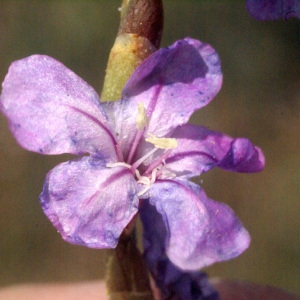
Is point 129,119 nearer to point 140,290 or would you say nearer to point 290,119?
point 140,290

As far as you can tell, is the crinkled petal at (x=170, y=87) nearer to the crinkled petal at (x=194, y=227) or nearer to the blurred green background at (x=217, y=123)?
the crinkled petal at (x=194, y=227)

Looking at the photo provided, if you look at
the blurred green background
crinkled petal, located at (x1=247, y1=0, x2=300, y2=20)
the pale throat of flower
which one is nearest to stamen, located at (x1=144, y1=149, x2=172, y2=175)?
the pale throat of flower

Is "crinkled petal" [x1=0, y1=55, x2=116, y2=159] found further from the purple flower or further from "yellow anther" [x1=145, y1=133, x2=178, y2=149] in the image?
"yellow anther" [x1=145, y1=133, x2=178, y2=149]

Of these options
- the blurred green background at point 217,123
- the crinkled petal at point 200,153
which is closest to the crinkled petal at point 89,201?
the crinkled petal at point 200,153

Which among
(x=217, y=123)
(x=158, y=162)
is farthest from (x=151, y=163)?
(x=217, y=123)

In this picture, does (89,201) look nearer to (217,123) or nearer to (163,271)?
(163,271)

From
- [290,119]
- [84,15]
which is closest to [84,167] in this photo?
[84,15]
